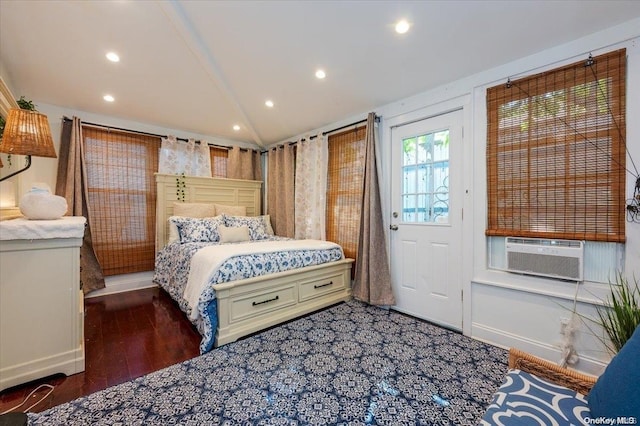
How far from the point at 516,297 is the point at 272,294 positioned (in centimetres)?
206

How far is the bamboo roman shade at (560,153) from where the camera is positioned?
1756 millimetres

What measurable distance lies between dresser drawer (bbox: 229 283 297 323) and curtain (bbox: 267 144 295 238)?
1.52m

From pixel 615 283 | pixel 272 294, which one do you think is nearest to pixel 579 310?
pixel 615 283

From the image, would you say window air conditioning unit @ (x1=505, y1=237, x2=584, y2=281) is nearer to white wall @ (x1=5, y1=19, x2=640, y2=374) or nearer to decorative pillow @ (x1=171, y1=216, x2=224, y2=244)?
white wall @ (x1=5, y1=19, x2=640, y2=374)

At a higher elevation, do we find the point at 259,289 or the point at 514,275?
the point at 514,275

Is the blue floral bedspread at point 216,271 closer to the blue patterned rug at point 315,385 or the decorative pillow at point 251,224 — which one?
the blue patterned rug at point 315,385

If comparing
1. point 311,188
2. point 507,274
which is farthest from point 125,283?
point 507,274

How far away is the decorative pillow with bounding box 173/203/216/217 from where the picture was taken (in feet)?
12.4

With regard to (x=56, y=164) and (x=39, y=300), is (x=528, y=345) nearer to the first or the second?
(x=39, y=300)

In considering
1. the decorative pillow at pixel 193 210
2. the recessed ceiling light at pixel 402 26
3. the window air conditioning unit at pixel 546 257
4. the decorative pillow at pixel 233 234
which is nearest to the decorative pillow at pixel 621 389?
the window air conditioning unit at pixel 546 257

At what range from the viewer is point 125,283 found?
367cm

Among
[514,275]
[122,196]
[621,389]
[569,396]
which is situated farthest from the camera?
[122,196]

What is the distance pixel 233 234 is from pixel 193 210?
33.4 inches

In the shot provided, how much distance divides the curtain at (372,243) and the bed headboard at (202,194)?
91.3 inches
